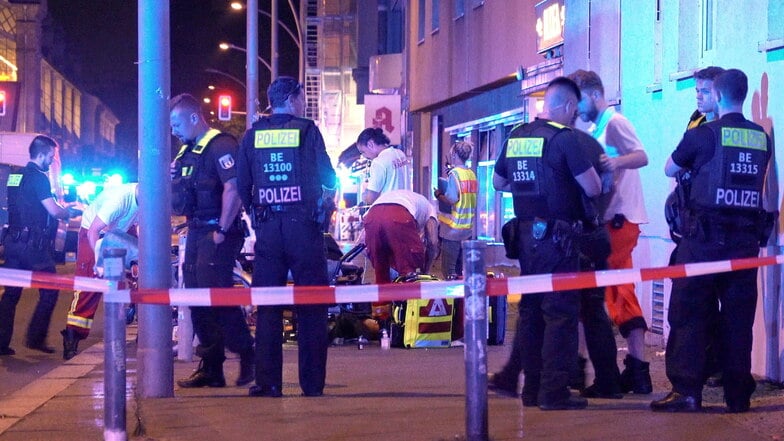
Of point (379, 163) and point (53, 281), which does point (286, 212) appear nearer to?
point (53, 281)

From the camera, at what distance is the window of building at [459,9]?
70.8 ft

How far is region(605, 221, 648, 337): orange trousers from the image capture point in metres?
7.25

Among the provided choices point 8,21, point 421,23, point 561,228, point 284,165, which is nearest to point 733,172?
point 561,228

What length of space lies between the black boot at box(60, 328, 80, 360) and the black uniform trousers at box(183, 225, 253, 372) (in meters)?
2.84

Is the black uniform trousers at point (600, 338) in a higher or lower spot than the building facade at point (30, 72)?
lower

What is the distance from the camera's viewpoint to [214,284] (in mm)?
7555

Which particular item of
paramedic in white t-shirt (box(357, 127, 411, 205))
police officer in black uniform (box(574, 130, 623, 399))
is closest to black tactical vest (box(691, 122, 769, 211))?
police officer in black uniform (box(574, 130, 623, 399))

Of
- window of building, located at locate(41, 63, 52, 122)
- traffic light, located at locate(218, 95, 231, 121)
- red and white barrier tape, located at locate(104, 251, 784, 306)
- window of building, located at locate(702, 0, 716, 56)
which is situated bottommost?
red and white barrier tape, located at locate(104, 251, 784, 306)

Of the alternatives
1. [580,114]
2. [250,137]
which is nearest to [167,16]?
[250,137]

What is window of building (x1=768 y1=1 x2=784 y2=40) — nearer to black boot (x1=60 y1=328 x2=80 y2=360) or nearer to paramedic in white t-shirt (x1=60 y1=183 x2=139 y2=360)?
paramedic in white t-shirt (x1=60 y1=183 x2=139 y2=360)

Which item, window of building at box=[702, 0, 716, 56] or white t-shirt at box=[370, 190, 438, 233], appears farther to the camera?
white t-shirt at box=[370, 190, 438, 233]

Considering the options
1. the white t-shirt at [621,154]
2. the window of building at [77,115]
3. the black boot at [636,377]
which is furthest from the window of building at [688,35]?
the window of building at [77,115]

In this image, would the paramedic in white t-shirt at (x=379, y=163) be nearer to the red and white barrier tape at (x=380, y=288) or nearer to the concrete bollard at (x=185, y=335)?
the concrete bollard at (x=185, y=335)

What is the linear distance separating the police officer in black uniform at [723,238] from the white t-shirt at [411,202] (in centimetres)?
435
